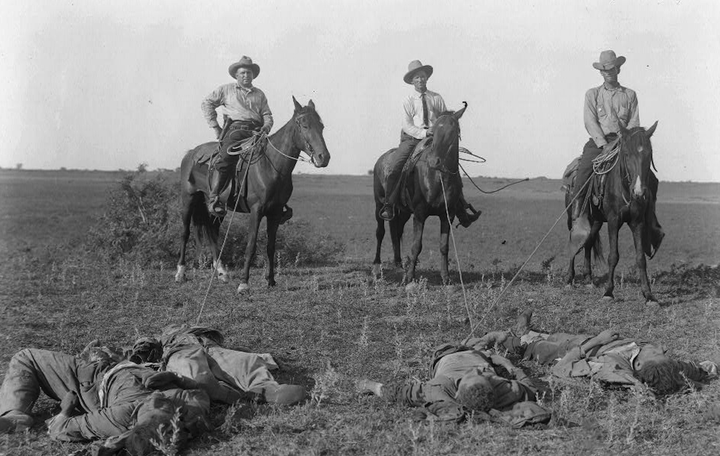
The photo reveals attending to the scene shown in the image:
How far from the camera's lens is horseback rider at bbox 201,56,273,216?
12047 mm

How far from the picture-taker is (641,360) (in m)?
6.68

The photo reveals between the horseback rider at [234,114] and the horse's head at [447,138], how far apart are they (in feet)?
8.89

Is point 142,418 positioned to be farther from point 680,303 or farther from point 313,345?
point 680,303

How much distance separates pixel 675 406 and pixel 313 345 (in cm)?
371

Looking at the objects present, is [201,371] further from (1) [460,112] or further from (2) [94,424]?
(1) [460,112]

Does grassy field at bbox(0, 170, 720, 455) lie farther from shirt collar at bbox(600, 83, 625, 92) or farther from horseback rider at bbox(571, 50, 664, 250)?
shirt collar at bbox(600, 83, 625, 92)

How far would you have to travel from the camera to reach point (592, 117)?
11.3 metres

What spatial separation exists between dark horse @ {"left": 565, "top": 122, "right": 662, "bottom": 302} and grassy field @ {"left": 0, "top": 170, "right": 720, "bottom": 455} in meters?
0.65

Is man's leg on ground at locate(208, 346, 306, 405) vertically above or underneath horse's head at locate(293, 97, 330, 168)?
underneath

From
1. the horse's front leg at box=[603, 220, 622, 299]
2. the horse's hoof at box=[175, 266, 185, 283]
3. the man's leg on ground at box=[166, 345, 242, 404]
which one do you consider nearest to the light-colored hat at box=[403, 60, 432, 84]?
the horse's front leg at box=[603, 220, 622, 299]

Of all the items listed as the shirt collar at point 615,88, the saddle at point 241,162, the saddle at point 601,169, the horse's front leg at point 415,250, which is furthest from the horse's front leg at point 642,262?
the saddle at point 241,162

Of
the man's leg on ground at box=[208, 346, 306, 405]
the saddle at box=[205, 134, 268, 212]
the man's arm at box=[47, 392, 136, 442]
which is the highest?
the saddle at box=[205, 134, 268, 212]

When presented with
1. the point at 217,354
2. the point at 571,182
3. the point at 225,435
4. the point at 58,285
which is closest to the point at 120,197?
the point at 58,285

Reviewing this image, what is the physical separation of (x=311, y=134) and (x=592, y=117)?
4221 millimetres
